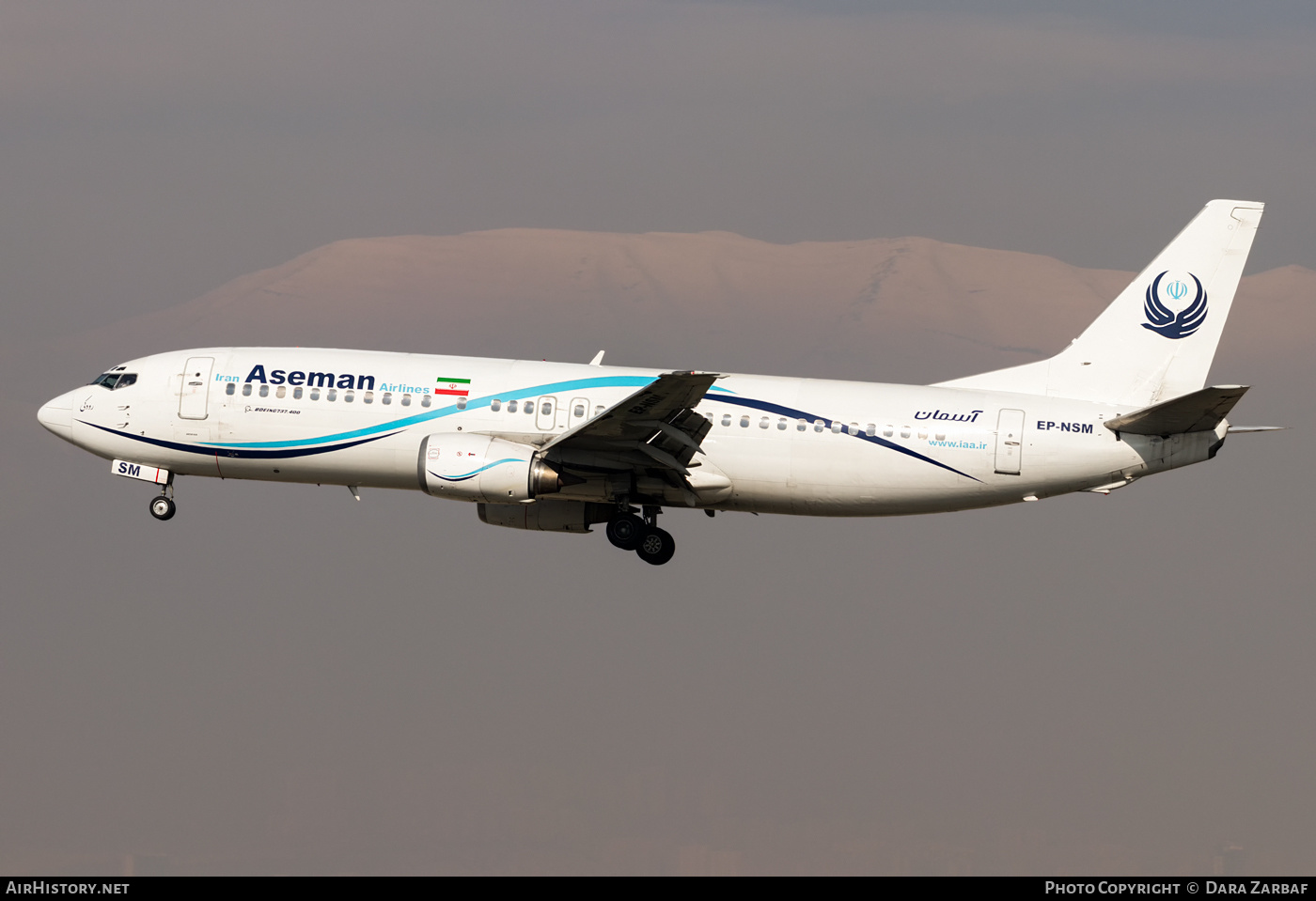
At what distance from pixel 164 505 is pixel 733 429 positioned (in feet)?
49.5

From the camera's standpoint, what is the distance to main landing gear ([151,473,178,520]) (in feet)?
132

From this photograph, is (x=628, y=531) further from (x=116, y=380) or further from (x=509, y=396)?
(x=116, y=380)

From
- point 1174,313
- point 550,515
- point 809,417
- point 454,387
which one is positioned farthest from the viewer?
point 550,515

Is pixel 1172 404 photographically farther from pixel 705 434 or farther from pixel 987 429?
pixel 705 434

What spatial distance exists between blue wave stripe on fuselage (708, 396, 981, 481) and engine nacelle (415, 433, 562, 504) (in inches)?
188

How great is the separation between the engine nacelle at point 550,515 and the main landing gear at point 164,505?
26.6ft

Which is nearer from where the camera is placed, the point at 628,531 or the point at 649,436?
the point at 649,436

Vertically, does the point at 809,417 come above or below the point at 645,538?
above

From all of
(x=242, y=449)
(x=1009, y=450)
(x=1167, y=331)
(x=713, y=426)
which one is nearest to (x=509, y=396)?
(x=713, y=426)

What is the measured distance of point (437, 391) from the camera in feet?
125

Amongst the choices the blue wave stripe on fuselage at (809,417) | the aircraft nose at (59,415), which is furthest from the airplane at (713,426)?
the aircraft nose at (59,415)

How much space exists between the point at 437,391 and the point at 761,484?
8.31 metres

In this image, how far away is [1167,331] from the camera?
128 feet

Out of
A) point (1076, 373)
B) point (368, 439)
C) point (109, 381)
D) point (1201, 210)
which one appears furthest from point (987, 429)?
point (109, 381)
